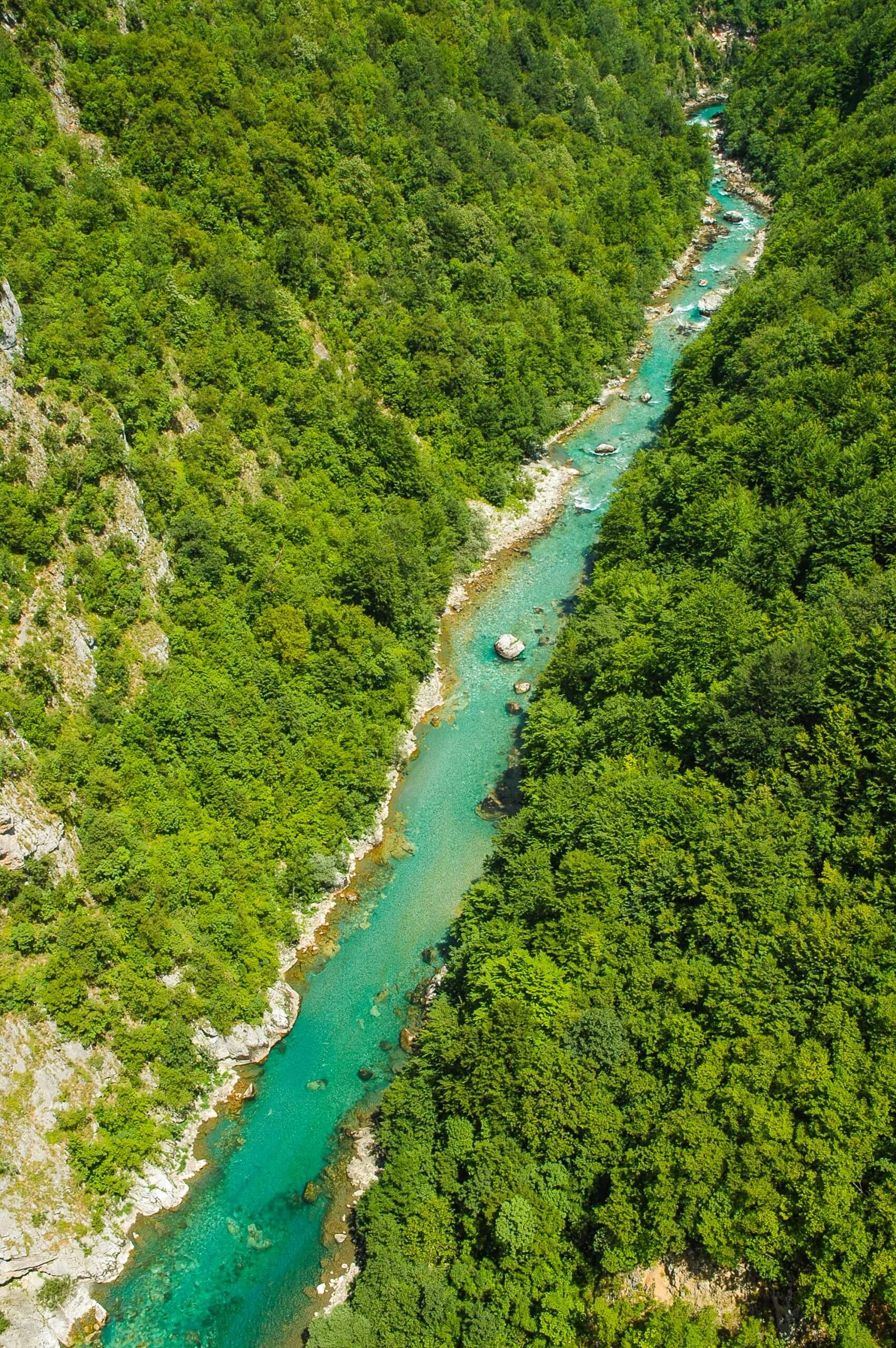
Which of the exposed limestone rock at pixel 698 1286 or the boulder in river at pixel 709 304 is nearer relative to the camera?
the exposed limestone rock at pixel 698 1286

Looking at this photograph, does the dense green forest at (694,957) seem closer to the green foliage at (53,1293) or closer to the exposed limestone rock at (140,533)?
the green foliage at (53,1293)

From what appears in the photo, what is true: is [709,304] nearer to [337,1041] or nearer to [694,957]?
[694,957]

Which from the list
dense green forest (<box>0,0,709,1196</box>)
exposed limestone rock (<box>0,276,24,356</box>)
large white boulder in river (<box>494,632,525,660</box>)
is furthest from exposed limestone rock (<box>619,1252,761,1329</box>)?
exposed limestone rock (<box>0,276,24,356</box>)

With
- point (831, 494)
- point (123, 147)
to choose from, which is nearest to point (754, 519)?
point (831, 494)

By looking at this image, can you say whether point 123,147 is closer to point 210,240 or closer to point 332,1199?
point 210,240

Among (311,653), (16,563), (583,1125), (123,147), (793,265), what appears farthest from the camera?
(793,265)

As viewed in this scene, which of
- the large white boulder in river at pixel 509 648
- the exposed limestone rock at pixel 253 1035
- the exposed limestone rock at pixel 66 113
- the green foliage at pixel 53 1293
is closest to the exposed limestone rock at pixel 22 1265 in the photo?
the green foliage at pixel 53 1293
